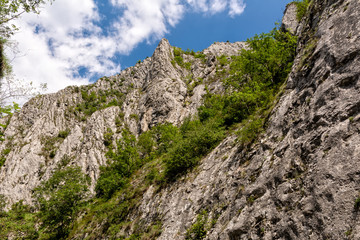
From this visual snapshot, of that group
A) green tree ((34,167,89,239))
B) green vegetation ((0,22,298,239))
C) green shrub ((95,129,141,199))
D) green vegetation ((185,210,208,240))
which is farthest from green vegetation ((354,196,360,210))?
green tree ((34,167,89,239))

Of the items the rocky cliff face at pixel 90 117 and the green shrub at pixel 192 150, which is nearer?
the green shrub at pixel 192 150

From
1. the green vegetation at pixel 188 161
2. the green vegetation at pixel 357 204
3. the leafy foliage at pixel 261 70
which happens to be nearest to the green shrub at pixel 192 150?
the green vegetation at pixel 188 161

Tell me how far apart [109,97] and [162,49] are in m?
28.9

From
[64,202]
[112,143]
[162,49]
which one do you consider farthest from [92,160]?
[162,49]

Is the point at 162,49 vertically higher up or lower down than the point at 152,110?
higher up

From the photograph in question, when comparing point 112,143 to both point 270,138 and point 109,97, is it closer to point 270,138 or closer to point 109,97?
point 109,97

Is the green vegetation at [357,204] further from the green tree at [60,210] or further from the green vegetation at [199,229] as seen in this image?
the green tree at [60,210]

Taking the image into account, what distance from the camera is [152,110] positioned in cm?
5591

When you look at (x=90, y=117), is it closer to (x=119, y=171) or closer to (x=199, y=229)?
(x=119, y=171)

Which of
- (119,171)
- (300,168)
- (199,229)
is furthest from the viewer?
(119,171)

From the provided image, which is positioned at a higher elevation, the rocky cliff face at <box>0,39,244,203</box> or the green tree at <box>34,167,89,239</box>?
the rocky cliff face at <box>0,39,244,203</box>

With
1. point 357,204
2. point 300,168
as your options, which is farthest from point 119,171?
point 357,204

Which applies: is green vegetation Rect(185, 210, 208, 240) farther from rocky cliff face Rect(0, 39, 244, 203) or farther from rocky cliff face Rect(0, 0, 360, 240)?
rocky cliff face Rect(0, 39, 244, 203)

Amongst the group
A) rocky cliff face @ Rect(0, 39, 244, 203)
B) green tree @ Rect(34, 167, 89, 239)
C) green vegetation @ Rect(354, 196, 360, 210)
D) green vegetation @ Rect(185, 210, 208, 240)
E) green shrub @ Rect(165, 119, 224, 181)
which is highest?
rocky cliff face @ Rect(0, 39, 244, 203)
